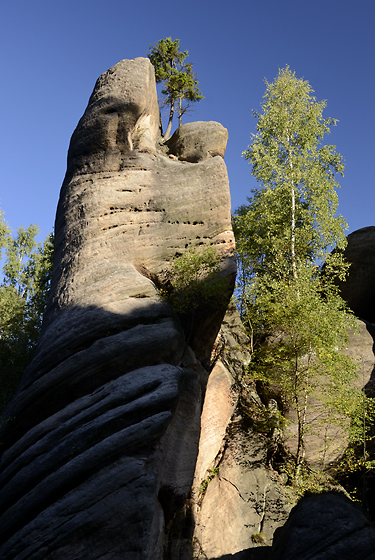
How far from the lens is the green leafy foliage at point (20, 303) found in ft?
70.1

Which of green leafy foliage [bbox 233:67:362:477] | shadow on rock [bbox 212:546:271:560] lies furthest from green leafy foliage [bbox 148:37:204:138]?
shadow on rock [bbox 212:546:271:560]

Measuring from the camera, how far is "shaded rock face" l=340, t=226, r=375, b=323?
2316 cm

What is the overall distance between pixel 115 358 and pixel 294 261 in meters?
9.97

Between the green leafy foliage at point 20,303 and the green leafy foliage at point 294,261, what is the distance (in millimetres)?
10028

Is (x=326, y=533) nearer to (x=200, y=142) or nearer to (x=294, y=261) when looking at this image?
(x=294, y=261)

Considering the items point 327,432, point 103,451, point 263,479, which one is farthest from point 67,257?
point 327,432

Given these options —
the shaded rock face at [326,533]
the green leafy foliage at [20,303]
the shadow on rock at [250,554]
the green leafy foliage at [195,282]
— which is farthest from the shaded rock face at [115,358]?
the green leafy foliage at [20,303]

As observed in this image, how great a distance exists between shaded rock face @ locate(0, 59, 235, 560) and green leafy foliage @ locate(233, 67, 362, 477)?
116 inches

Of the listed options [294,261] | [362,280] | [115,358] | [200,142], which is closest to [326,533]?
[115,358]

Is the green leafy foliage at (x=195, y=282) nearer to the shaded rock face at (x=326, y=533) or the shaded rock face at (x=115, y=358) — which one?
the shaded rock face at (x=115, y=358)

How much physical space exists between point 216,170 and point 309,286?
16.8ft

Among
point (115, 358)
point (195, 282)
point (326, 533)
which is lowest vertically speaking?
point (326, 533)

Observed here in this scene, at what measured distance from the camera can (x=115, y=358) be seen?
10859mm

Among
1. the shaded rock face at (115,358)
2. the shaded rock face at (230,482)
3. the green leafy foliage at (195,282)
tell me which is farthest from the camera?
the shaded rock face at (230,482)
